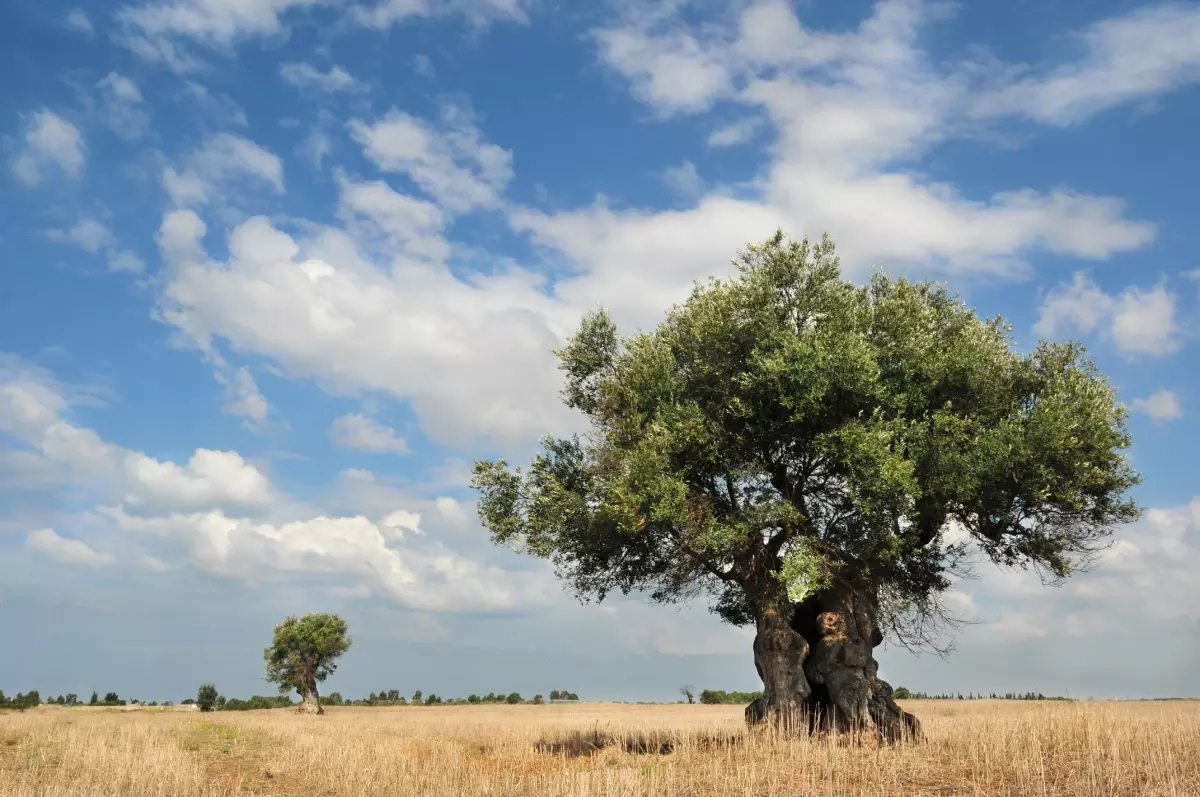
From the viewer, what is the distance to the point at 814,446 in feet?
86.2

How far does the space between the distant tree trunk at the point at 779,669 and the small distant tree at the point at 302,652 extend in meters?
69.8

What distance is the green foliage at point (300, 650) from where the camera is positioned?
289 feet

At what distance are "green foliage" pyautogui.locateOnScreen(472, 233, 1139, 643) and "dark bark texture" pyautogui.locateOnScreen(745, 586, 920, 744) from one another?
3.79ft

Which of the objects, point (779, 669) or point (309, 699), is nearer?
point (779, 669)

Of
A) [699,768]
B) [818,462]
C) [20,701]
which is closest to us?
[699,768]

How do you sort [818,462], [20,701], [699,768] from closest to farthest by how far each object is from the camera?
[699,768], [818,462], [20,701]

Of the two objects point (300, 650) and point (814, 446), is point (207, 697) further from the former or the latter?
point (814, 446)

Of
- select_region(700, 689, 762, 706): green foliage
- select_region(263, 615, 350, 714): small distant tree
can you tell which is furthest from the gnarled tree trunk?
select_region(700, 689, 762, 706): green foliage

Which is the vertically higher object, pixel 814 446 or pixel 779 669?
pixel 814 446

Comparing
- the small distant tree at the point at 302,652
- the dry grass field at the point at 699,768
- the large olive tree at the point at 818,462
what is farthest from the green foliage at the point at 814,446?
the small distant tree at the point at 302,652

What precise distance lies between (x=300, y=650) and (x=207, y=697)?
1779 cm

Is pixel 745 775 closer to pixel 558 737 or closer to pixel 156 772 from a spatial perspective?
pixel 156 772

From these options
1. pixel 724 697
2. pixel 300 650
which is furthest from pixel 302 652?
pixel 724 697

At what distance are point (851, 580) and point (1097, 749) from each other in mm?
10148
